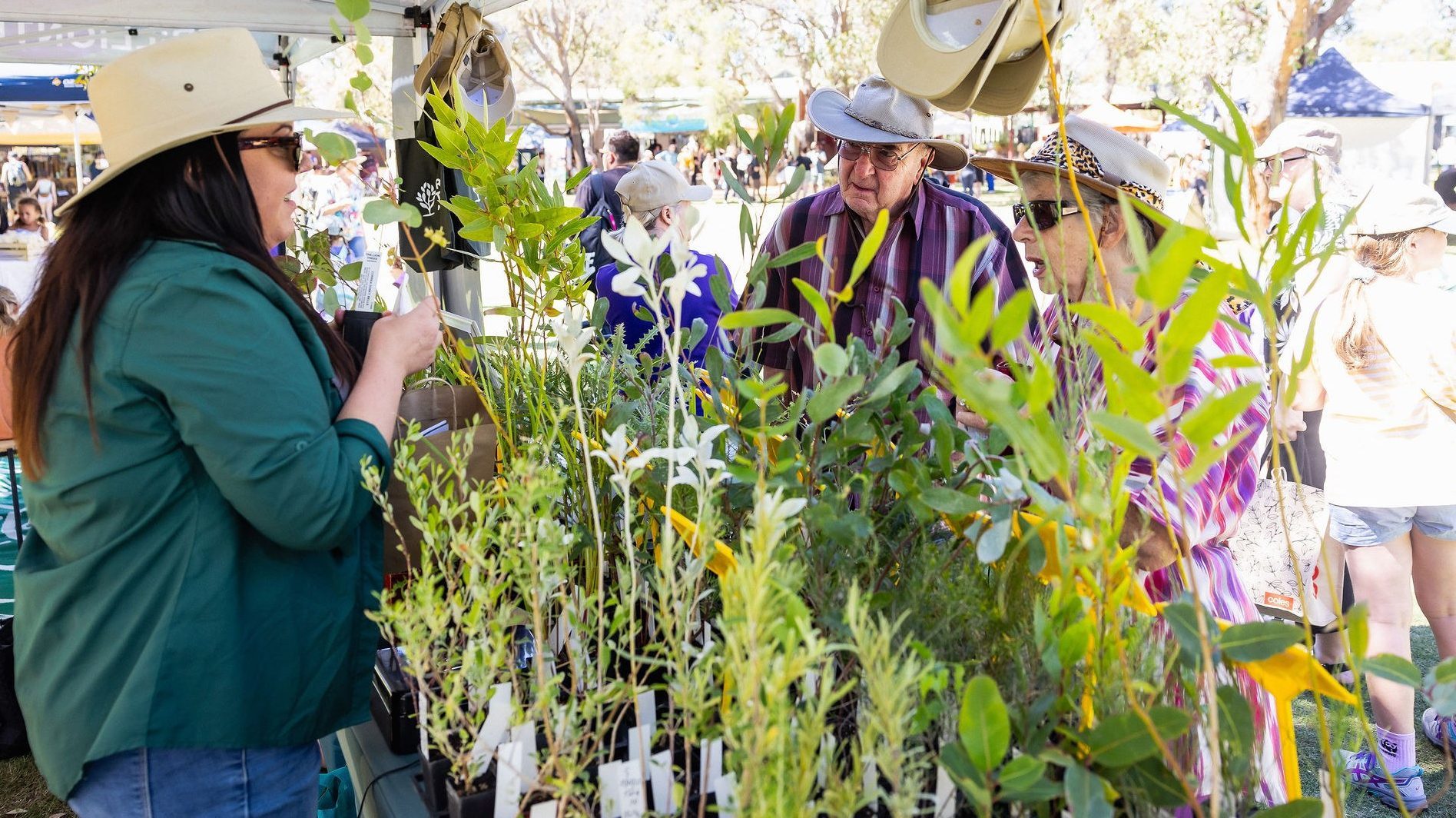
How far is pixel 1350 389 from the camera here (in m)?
2.83

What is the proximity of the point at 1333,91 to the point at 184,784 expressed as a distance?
1225 cm

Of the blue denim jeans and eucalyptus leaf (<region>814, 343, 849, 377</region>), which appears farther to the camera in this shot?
the blue denim jeans

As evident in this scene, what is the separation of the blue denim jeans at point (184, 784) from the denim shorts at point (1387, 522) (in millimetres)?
2584

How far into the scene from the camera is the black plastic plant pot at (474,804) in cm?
101

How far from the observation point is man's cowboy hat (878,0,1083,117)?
1227mm

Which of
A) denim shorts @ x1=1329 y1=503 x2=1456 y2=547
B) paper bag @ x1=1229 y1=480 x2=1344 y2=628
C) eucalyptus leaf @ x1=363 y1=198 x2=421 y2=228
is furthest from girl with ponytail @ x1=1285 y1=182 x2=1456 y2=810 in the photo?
eucalyptus leaf @ x1=363 y1=198 x2=421 y2=228

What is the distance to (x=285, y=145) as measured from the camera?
51.3 inches

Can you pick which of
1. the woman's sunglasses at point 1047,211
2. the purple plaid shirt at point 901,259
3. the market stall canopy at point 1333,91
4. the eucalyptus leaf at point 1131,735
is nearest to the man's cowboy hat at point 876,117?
the purple plaid shirt at point 901,259

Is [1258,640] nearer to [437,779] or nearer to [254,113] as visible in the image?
[437,779]

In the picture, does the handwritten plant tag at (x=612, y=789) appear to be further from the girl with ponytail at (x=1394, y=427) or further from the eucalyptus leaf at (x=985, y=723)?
the girl with ponytail at (x=1394, y=427)

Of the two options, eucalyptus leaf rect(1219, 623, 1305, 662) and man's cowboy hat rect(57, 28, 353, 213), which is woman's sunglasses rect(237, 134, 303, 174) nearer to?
man's cowboy hat rect(57, 28, 353, 213)

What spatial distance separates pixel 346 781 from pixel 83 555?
0.99 m

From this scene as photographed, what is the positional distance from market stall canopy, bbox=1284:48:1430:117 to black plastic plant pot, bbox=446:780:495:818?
37.0ft

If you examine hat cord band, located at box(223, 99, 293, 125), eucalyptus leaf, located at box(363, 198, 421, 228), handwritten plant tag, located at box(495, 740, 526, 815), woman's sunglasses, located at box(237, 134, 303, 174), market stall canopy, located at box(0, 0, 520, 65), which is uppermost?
market stall canopy, located at box(0, 0, 520, 65)
